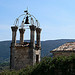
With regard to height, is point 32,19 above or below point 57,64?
above

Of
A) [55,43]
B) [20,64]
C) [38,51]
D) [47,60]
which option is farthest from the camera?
[55,43]

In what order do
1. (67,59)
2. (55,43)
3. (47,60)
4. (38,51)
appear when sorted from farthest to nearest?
(55,43), (38,51), (47,60), (67,59)

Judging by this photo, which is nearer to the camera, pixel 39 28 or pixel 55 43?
pixel 39 28

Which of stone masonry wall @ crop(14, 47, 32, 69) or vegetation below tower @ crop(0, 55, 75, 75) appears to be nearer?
vegetation below tower @ crop(0, 55, 75, 75)

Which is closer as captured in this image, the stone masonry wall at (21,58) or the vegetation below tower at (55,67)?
the vegetation below tower at (55,67)

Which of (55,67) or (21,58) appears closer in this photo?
(55,67)

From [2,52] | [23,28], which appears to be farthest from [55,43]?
[23,28]

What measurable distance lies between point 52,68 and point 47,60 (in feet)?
2.76

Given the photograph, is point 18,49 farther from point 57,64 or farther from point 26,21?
point 57,64

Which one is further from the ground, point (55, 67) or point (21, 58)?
point (21, 58)

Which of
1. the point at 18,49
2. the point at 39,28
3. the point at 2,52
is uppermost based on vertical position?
the point at 39,28

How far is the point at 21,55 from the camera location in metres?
11.4

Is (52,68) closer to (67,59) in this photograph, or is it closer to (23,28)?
(67,59)

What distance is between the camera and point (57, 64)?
31.0 ft
